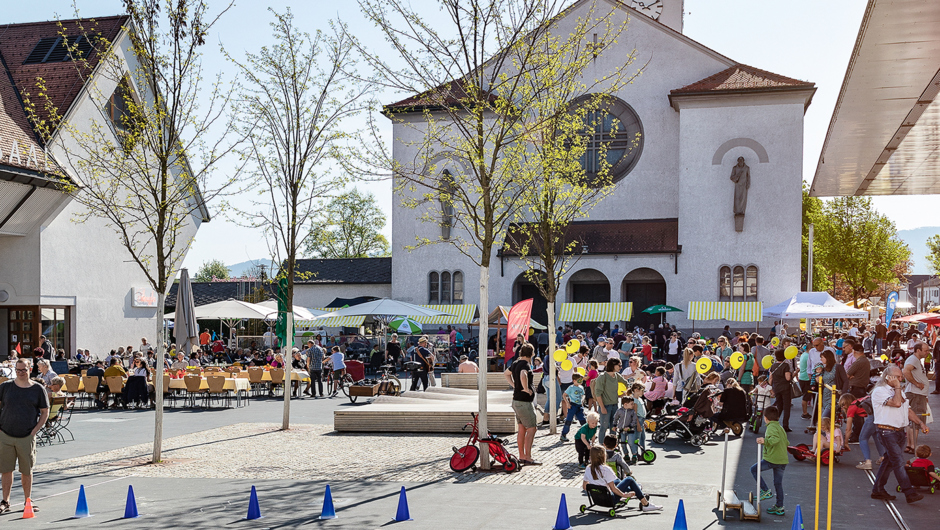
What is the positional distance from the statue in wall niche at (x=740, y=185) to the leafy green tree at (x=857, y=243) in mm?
22446

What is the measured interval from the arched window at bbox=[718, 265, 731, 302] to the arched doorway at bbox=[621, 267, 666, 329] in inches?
114

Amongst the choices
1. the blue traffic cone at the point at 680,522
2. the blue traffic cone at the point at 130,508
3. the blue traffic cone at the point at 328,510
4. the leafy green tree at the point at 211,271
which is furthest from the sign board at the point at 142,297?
the leafy green tree at the point at 211,271

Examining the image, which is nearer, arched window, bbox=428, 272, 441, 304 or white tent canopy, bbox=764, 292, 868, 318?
white tent canopy, bbox=764, 292, 868, 318

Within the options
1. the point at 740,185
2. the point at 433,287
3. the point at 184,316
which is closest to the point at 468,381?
the point at 184,316

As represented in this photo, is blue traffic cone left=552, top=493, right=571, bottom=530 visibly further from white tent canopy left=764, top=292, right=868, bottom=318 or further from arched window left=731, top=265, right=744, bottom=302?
arched window left=731, top=265, right=744, bottom=302

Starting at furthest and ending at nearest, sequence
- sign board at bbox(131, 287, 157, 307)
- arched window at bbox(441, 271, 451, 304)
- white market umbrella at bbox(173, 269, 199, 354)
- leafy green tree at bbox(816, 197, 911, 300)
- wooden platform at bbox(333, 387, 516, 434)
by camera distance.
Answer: leafy green tree at bbox(816, 197, 911, 300), arched window at bbox(441, 271, 451, 304), sign board at bbox(131, 287, 157, 307), white market umbrella at bbox(173, 269, 199, 354), wooden platform at bbox(333, 387, 516, 434)

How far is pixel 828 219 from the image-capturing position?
60.0 m

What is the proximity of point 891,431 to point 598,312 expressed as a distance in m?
29.4

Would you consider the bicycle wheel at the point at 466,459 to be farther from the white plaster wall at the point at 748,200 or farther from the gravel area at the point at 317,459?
the white plaster wall at the point at 748,200

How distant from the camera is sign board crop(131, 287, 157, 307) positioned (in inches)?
1292

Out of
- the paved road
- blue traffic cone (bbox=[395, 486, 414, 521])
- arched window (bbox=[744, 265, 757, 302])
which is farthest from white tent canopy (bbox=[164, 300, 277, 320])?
arched window (bbox=[744, 265, 757, 302])

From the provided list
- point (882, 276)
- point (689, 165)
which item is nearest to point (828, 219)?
point (882, 276)

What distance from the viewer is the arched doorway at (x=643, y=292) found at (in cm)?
4247

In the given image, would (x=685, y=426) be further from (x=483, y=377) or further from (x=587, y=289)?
(x=587, y=289)
